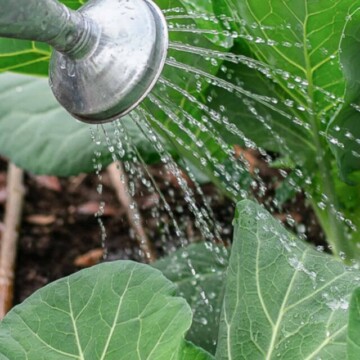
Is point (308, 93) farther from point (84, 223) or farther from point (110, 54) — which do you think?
point (84, 223)

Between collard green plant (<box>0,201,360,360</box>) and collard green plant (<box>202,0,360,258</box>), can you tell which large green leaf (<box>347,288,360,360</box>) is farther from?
collard green plant (<box>202,0,360,258</box>)

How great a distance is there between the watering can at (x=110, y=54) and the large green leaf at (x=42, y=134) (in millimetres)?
667

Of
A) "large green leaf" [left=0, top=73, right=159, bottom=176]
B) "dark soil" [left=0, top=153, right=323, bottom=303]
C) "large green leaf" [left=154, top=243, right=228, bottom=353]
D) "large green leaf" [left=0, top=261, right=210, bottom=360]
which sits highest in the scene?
"large green leaf" [left=0, top=261, right=210, bottom=360]

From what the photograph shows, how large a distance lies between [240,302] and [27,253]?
1.27 meters

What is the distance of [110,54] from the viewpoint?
736 mm

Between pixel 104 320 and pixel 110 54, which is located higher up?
pixel 110 54

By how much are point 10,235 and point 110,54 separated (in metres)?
1.48

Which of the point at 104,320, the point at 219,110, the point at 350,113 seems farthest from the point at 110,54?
the point at 219,110

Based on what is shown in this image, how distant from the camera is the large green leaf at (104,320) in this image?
0.89 m

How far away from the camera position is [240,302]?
96 centimetres

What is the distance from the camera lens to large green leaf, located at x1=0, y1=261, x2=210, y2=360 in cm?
89

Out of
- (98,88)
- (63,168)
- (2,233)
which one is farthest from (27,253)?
(98,88)

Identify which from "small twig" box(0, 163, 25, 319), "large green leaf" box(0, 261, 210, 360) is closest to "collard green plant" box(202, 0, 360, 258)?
"large green leaf" box(0, 261, 210, 360)

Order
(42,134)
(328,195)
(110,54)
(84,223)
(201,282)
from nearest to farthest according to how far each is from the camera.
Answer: (110,54) < (328,195) < (201,282) < (42,134) < (84,223)
